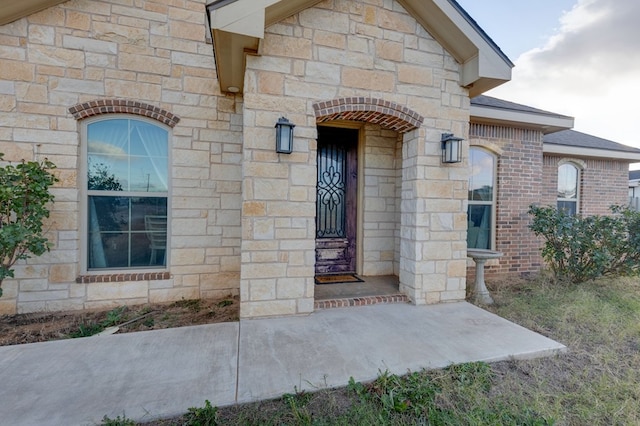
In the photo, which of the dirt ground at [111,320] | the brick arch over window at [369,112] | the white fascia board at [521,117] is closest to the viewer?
the dirt ground at [111,320]

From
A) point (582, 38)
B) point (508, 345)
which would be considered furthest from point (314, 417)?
point (582, 38)

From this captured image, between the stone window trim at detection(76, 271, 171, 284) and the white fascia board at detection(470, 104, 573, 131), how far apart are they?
5.87 m

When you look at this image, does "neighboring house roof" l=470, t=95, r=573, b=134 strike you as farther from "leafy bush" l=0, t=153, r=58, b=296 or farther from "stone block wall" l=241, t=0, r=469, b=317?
"leafy bush" l=0, t=153, r=58, b=296

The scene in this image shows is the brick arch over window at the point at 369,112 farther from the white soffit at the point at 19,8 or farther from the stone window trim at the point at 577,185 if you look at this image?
the stone window trim at the point at 577,185

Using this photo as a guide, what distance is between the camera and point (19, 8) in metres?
3.57

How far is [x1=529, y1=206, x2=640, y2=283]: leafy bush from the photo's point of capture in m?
5.00

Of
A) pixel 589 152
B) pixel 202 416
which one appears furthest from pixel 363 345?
pixel 589 152

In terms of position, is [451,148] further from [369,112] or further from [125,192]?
[125,192]

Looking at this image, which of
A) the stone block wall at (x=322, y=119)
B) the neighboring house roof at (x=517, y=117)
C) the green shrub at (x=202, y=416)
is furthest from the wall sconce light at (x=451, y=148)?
the green shrub at (x=202, y=416)

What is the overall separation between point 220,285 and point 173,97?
9.58 feet

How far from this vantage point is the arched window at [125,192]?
162 inches

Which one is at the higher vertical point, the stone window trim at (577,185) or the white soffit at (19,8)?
the white soffit at (19,8)

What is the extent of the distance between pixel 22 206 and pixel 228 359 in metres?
3.11

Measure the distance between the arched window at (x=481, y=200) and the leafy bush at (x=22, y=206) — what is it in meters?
6.70
